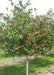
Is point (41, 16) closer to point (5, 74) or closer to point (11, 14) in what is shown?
point (11, 14)

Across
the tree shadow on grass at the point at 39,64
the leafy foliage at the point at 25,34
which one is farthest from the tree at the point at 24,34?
the tree shadow on grass at the point at 39,64

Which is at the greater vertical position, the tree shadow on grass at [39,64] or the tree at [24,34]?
the tree at [24,34]

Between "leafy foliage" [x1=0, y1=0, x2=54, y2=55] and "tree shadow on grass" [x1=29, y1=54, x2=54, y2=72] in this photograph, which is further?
"tree shadow on grass" [x1=29, y1=54, x2=54, y2=72]

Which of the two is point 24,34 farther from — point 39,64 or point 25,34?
point 39,64

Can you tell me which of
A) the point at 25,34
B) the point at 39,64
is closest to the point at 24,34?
the point at 25,34

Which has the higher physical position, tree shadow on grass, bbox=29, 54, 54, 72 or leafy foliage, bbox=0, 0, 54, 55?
leafy foliage, bbox=0, 0, 54, 55

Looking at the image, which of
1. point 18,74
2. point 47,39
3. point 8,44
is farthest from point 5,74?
point 47,39

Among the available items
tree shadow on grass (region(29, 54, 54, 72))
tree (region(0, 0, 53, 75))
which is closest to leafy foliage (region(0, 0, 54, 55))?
tree (region(0, 0, 53, 75))

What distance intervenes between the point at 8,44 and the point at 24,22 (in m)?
1.93

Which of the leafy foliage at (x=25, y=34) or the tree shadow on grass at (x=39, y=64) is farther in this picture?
the tree shadow on grass at (x=39, y=64)

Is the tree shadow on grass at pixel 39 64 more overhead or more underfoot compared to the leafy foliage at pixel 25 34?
more underfoot

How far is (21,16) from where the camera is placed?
841 cm

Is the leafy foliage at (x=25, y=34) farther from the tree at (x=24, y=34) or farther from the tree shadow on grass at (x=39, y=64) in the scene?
the tree shadow on grass at (x=39, y=64)

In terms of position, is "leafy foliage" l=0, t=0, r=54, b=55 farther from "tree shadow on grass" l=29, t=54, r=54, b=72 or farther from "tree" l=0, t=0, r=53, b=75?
"tree shadow on grass" l=29, t=54, r=54, b=72
